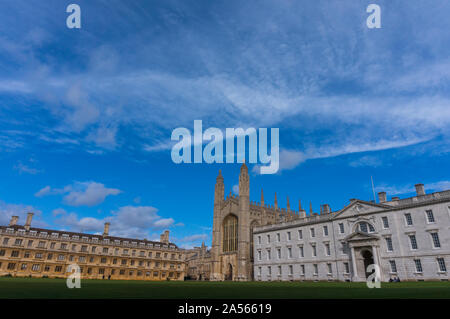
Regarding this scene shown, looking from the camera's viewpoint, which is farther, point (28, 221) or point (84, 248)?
point (84, 248)

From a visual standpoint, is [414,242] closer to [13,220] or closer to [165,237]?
[165,237]

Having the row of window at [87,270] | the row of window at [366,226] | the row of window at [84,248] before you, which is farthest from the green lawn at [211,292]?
the row of window at [84,248]

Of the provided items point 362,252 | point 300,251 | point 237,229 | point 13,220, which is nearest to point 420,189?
point 362,252

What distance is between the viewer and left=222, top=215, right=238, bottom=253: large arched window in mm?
70812

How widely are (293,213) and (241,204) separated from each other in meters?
19.9

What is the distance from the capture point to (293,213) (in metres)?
81.8

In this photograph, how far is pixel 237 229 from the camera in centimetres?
7088

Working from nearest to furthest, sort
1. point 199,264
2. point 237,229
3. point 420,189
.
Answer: point 420,189, point 237,229, point 199,264

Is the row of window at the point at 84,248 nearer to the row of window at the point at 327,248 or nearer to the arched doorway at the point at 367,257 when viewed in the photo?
the row of window at the point at 327,248

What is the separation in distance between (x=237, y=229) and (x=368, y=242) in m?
35.0

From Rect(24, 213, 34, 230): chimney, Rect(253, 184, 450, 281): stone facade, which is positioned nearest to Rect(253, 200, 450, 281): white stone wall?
Rect(253, 184, 450, 281): stone facade

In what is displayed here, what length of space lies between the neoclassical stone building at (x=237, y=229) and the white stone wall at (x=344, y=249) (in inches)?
264
